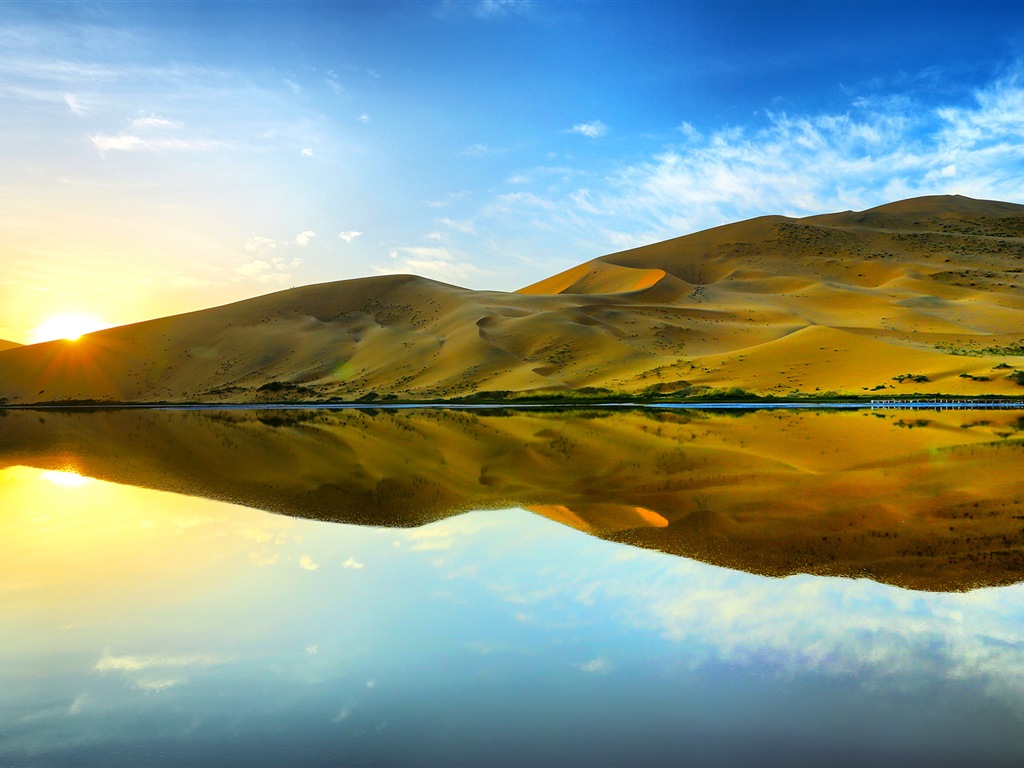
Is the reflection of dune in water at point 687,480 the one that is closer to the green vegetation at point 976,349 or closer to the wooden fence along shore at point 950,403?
the wooden fence along shore at point 950,403

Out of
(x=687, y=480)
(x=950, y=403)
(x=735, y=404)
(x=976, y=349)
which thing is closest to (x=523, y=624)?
(x=687, y=480)

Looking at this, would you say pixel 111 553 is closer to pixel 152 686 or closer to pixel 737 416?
pixel 152 686

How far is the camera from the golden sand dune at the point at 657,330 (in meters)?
67.4

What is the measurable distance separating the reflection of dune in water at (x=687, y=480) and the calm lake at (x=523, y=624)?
12 cm

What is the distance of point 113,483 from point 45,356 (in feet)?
345

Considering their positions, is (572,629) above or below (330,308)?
below

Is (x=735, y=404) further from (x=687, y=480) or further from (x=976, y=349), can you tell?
(x=687, y=480)

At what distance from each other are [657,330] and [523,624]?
81.9 m

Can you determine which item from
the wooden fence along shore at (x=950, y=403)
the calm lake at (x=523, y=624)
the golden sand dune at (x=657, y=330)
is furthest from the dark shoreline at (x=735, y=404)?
the calm lake at (x=523, y=624)

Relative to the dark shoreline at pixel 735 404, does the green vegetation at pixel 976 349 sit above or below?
above

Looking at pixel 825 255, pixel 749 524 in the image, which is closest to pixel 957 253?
pixel 825 255

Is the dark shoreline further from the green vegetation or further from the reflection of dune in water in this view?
the green vegetation

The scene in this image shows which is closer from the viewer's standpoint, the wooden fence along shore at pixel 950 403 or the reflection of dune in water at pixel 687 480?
the reflection of dune in water at pixel 687 480

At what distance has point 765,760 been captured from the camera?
468cm
